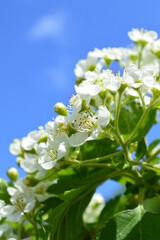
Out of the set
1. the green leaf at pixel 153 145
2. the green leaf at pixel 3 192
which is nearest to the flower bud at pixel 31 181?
the green leaf at pixel 3 192

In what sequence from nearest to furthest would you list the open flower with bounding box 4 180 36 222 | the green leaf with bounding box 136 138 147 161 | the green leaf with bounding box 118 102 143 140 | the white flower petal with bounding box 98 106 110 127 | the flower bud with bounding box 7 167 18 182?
the white flower petal with bounding box 98 106 110 127, the green leaf with bounding box 136 138 147 161, the open flower with bounding box 4 180 36 222, the green leaf with bounding box 118 102 143 140, the flower bud with bounding box 7 167 18 182

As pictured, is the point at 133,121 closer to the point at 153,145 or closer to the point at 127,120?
the point at 127,120

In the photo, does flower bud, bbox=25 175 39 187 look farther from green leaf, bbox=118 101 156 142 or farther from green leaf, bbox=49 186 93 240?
green leaf, bbox=118 101 156 142

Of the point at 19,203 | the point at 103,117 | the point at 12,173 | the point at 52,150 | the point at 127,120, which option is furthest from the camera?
the point at 12,173

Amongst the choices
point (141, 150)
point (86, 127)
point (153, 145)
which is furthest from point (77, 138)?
point (153, 145)

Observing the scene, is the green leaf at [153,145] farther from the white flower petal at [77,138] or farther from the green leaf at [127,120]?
the white flower petal at [77,138]

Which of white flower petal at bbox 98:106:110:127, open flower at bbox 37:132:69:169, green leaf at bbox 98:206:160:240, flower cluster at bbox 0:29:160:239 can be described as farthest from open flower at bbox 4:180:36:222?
white flower petal at bbox 98:106:110:127
